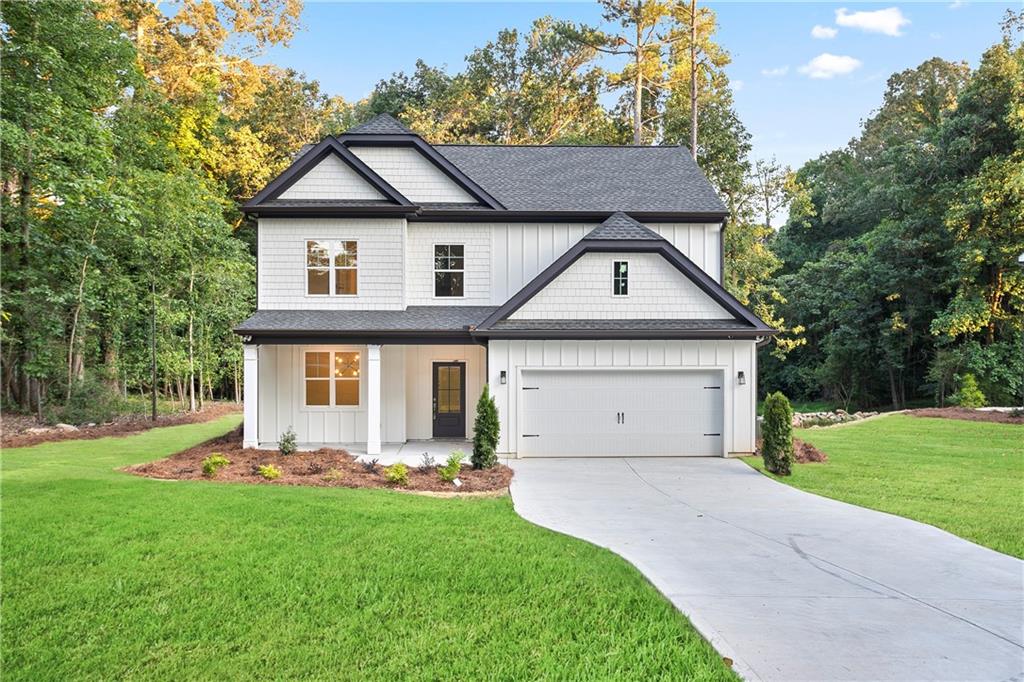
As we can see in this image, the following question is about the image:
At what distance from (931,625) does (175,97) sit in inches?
1358

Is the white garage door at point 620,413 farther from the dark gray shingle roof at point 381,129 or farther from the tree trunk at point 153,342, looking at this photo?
the tree trunk at point 153,342

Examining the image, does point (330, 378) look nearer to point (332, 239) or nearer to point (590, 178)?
point (332, 239)

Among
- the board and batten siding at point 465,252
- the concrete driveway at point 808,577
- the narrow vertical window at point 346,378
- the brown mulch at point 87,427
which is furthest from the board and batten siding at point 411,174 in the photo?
the brown mulch at point 87,427

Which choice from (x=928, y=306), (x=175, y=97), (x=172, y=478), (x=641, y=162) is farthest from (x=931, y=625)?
(x=175, y=97)

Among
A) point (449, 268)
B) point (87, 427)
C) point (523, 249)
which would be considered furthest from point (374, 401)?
point (87, 427)

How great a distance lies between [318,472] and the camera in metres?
11.2

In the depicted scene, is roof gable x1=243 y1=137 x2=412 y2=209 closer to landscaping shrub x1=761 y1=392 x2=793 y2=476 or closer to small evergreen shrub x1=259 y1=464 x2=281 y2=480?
small evergreen shrub x1=259 y1=464 x2=281 y2=480

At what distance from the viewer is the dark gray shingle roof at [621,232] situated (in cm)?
1375

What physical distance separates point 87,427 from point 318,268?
31.0 ft

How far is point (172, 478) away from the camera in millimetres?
10570

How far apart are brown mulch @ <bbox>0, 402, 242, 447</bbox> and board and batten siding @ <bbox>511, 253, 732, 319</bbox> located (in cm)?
1302

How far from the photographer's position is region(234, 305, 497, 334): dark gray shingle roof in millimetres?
13469

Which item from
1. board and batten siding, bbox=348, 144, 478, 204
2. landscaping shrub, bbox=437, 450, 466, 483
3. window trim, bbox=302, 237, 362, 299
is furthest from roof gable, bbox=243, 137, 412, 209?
landscaping shrub, bbox=437, 450, 466, 483

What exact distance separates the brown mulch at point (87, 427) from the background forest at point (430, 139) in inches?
35.0
